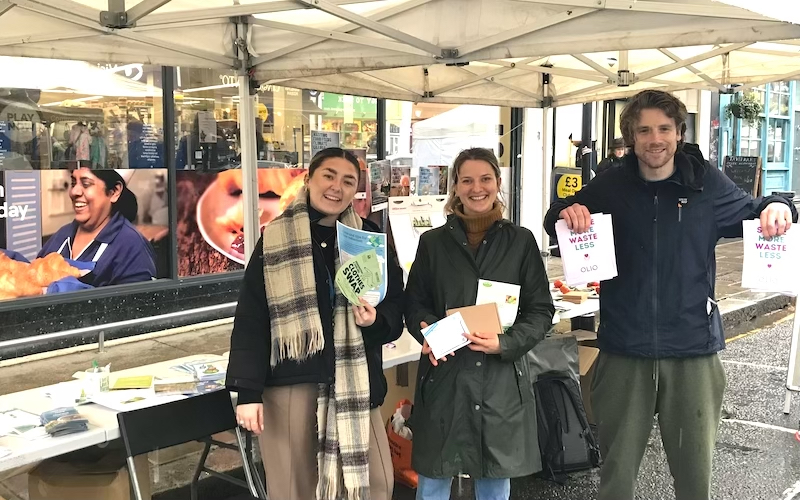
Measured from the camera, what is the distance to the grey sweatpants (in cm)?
292

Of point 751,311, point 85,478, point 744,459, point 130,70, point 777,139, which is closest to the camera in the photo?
point 85,478

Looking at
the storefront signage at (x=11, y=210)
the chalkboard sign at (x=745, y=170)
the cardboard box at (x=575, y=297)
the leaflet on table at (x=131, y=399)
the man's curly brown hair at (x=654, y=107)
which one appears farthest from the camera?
the chalkboard sign at (x=745, y=170)

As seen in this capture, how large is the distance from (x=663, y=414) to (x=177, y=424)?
6.52 ft

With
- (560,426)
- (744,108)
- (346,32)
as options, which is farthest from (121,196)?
(744,108)

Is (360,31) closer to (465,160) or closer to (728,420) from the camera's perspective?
(465,160)

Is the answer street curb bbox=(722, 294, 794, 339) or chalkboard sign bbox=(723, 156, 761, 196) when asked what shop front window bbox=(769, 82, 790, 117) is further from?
street curb bbox=(722, 294, 794, 339)

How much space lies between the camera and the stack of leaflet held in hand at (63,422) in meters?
2.87

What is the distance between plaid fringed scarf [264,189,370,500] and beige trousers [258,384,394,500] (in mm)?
47

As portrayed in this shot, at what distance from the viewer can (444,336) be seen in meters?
2.85

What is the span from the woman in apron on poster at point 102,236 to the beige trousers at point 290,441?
4.84 m

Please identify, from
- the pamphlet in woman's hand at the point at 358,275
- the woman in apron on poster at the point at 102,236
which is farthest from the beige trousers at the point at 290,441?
the woman in apron on poster at the point at 102,236

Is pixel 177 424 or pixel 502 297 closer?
pixel 502 297

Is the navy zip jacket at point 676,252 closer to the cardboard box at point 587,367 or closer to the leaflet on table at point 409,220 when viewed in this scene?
the cardboard box at point 587,367

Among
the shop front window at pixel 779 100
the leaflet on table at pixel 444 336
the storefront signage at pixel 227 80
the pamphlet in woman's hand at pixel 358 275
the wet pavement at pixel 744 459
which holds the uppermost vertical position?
the shop front window at pixel 779 100
